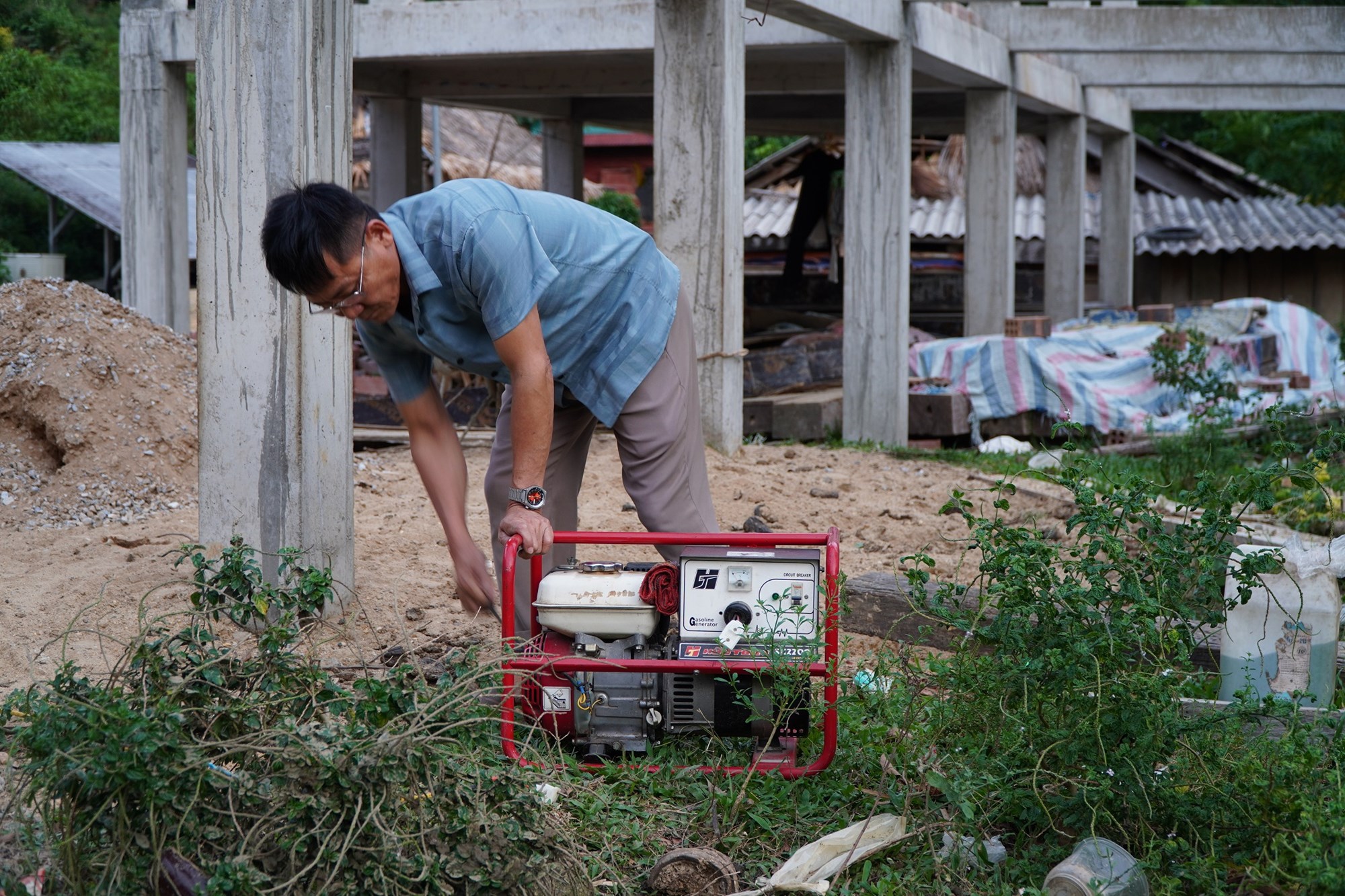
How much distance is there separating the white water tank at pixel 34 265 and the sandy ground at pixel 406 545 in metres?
7.66

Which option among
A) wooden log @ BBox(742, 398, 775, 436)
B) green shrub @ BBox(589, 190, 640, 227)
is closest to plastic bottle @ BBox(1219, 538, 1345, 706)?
wooden log @ BBox(742, 398, 775, 436)

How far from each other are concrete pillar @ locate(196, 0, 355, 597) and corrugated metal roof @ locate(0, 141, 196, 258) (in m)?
10.2

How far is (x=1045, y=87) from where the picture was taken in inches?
517

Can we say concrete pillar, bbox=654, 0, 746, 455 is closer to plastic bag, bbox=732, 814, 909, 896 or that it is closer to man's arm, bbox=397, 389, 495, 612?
man's arm, bbox=397, 389, 495, 612

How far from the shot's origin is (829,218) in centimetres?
1702

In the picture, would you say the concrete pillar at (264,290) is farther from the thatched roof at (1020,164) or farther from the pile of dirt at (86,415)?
the thatched roof at (1020,164)

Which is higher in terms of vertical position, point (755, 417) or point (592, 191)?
point (592, 191)

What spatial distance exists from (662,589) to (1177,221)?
2018cm

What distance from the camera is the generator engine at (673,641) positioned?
124 inches

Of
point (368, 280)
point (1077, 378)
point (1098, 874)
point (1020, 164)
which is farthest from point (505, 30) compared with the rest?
point (1020, 164)

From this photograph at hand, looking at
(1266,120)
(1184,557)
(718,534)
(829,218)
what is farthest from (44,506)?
(1266,120)

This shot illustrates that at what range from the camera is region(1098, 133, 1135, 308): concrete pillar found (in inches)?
686

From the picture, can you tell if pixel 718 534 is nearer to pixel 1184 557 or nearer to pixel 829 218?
pixel 1184 557

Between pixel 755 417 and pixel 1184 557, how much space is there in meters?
6.80
